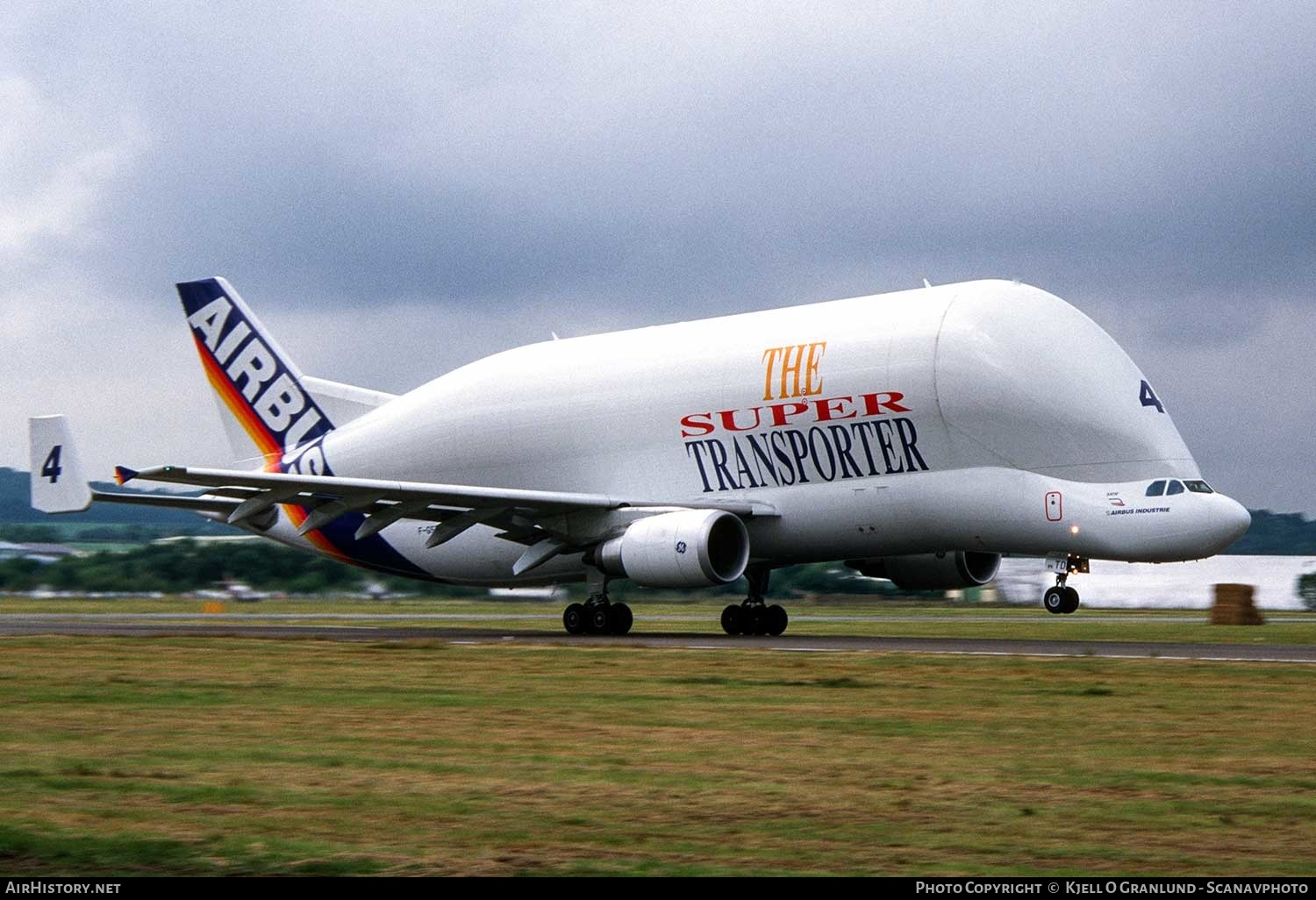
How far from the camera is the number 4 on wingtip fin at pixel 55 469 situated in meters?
31.2

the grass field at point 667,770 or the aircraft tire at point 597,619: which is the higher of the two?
the aircraft tire at point 597,619

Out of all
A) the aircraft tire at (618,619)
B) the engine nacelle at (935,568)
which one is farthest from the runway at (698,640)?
the engine nacelle at (935,568)

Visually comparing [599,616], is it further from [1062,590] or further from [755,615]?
[1062,590]

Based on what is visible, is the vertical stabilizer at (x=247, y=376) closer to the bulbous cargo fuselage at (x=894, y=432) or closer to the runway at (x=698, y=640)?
the runway at (x=698, y=640)

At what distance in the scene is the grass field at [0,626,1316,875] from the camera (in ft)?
29.7

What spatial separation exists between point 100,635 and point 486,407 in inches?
362

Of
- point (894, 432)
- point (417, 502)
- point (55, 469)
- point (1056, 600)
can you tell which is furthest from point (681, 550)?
point (55, 469)

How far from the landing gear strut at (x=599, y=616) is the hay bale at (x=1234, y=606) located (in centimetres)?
1361

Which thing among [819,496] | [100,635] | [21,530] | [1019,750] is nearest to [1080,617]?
[819,496]

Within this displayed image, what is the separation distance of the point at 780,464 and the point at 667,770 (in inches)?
722

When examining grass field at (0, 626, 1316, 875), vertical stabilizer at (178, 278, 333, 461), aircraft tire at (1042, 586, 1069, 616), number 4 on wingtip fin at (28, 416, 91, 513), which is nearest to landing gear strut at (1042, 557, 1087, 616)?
aircraft tire at (1042, 586, 1069, 616)

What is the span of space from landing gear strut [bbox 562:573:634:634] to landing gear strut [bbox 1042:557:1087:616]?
7401 mm

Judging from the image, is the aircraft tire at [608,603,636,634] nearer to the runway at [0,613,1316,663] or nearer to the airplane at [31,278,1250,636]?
the airplane at [31,278,1250,636]

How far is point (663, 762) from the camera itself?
12727 mm
